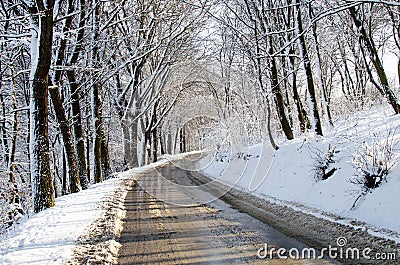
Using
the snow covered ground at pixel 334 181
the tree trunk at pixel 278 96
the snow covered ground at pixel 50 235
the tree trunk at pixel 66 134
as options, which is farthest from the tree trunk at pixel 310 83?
the tree trunk at pixel 66 134

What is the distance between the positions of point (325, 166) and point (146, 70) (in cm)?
2344

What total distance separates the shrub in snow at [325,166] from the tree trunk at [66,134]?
357 inches

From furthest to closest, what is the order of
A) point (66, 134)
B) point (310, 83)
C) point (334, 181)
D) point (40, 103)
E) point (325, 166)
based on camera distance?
point (310, 83) < point (66, 134) < point (325, 166) < point (40, 103) < point (334, 181)

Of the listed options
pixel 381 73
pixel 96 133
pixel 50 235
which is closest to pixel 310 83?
pixel 381 73

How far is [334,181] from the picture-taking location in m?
9.59

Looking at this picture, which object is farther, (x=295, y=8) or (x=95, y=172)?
(x=95, y=172)

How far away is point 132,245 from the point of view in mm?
6516

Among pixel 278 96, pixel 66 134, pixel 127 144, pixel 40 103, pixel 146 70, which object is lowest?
pixel 127 144

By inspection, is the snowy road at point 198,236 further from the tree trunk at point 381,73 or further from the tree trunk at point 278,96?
the tree trunk at point 381,73

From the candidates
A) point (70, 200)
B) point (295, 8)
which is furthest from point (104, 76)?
point (295, 8)

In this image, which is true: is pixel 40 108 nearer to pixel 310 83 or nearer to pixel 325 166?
pixel 325 166

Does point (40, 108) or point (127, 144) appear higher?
point (40, 108)

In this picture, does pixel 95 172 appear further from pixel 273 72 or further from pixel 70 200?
pixel 273 72

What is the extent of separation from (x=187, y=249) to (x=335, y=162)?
6.07m
